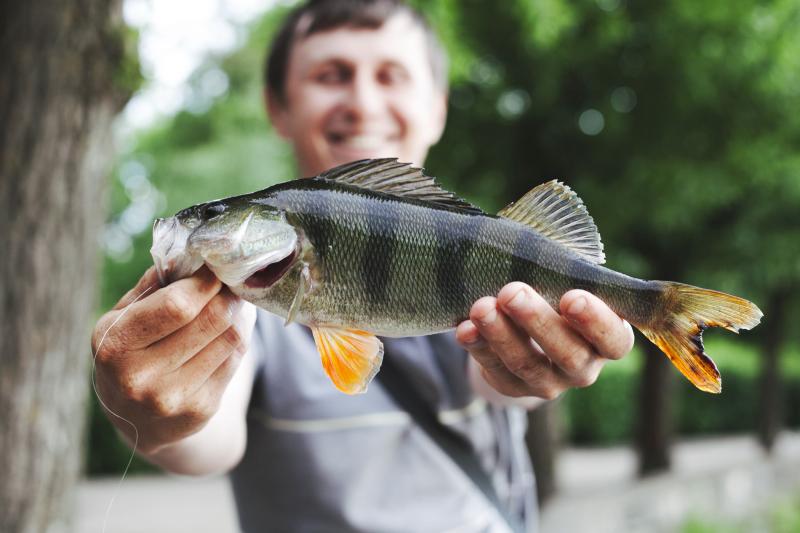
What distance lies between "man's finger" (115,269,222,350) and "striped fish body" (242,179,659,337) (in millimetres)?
83

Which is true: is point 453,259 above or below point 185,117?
above

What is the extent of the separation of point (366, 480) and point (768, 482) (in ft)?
35.7

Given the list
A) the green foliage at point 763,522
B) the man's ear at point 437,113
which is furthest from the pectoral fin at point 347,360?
the green foliage at point 763,522

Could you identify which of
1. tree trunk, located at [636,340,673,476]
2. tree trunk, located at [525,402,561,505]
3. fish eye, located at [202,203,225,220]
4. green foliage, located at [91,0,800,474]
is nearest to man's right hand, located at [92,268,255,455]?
fish eye, located at [202,203,225,220]

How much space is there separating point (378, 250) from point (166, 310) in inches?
18.6

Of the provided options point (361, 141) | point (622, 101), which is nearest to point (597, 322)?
point (361, 141)

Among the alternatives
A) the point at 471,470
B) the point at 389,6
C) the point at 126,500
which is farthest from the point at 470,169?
the point at 126,500

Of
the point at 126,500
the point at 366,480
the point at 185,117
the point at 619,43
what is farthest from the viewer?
the point at 185,117

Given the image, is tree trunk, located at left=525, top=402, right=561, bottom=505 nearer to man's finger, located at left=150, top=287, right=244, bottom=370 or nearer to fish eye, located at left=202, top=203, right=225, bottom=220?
man's finger, located at left=150, top=287, right=244, bottom=370

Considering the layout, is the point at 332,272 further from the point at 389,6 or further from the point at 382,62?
the point at 389,6

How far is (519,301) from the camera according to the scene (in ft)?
5.51

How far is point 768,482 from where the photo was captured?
11672 mm

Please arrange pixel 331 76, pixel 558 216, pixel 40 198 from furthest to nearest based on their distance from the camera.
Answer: pixel 40 198, pixel 331 76, pixel 558 216

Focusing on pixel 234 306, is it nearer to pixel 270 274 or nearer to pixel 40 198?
pixel 270 274
